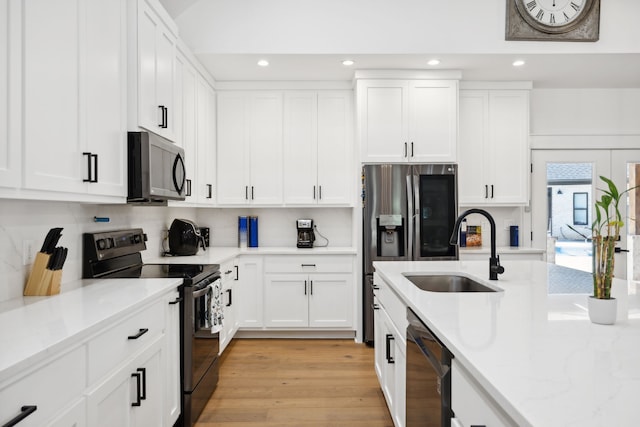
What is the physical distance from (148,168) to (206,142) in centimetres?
167

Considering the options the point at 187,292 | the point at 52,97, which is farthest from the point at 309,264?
the point at 52,97

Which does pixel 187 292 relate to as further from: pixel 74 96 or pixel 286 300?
pixel 286 300

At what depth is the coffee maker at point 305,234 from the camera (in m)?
4.29

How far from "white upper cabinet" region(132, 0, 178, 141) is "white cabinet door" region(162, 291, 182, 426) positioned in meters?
1.01

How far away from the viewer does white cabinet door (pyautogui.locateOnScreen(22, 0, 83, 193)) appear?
4.89 feet

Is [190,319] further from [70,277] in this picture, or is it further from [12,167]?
[12,167]

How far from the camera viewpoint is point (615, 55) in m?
3.60

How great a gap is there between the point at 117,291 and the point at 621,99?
5.16 metres

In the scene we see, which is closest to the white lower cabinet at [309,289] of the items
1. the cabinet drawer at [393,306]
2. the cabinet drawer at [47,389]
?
the cabinet drawer at [393,306]

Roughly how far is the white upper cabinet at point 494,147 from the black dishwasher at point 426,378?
2902 millimetres

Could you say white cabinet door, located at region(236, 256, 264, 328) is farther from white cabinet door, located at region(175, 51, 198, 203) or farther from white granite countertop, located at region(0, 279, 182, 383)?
white granite countertop, located at region(0, 279, 182, 383)

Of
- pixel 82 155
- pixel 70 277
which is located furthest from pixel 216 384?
pixel 82 155

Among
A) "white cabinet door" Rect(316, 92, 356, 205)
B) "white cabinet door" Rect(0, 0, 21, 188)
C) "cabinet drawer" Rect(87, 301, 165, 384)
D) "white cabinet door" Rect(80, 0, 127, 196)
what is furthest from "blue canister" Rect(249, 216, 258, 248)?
"white cabinet door" Rect(0, 0, 21, 188)

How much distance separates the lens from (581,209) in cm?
454
